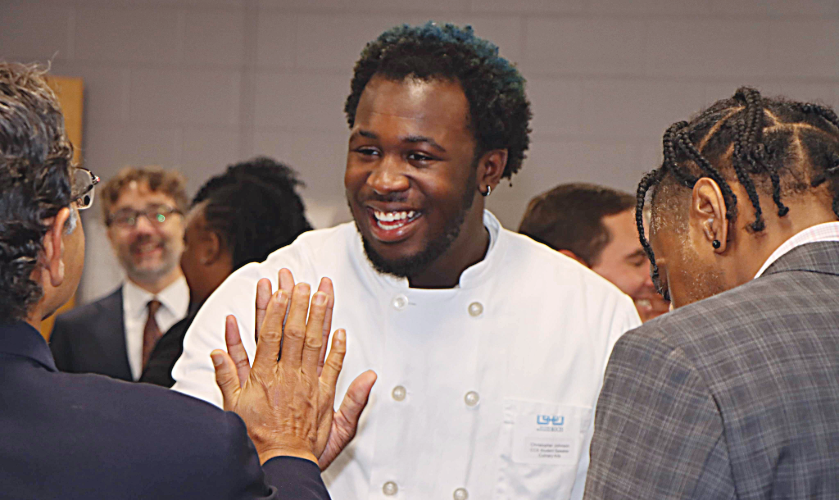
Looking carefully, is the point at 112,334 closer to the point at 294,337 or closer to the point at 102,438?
the point at 294,337

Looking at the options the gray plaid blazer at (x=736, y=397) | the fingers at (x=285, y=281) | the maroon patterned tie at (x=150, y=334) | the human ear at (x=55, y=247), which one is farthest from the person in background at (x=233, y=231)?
the gray plaid blazer at (x=736, y=397)

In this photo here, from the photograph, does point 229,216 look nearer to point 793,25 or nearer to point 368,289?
point 368,289

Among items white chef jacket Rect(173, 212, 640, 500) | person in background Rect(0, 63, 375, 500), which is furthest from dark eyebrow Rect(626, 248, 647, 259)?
person in background Rect(0, 63, 375, 500)

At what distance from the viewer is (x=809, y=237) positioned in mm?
964

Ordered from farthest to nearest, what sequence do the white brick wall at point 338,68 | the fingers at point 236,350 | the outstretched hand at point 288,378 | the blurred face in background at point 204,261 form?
the white brick wall at point 338,68
the blurred face in background at point 204,261
the fingers at point 236,350
the outstretched hand at point 288,378

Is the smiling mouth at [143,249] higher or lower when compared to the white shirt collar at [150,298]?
higher

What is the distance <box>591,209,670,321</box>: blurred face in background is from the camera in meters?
2.26

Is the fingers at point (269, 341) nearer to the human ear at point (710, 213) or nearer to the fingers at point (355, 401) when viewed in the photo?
the fingers at point (355, 401)

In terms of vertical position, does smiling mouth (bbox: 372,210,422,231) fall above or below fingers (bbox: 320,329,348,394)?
above

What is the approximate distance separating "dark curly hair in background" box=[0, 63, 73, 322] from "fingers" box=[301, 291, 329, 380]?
0.37 m

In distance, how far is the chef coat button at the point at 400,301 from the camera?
5.27 feet

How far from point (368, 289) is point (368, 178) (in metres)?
0.22

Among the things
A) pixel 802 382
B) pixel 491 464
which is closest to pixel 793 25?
pixel 491 464

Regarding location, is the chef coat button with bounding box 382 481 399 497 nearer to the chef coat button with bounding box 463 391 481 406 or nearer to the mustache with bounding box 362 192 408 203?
the chef coat button with bounding box 463 391 481 406
